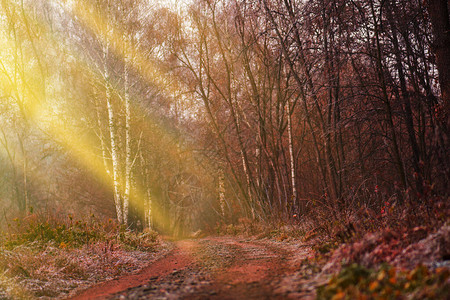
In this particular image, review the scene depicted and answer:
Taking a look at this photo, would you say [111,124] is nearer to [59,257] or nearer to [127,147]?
[127,147]

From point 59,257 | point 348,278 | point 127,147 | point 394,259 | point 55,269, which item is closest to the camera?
point 348,278

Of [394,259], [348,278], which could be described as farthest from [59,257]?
[394,259]

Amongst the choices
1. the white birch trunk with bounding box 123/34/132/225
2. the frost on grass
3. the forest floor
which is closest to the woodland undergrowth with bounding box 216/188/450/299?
the forest floor

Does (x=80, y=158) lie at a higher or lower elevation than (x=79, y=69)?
lower

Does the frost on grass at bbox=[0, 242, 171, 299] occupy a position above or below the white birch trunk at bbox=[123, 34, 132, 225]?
below

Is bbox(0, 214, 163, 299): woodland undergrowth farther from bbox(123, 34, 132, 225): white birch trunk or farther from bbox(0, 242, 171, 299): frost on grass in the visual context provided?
bbox(123, 34, 132, 225): white birch trunk

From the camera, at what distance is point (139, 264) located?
700 centimetres

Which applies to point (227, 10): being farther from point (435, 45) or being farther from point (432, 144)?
point (432, 144)

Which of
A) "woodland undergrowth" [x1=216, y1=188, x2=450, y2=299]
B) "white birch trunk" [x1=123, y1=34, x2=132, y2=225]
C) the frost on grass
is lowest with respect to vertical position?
the frost on grass

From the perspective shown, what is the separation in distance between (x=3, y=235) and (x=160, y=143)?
11.9m

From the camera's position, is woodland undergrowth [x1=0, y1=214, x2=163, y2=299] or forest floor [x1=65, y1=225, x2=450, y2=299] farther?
woodland undergrowth [x1=0, y1=214, x2=163, y2=299]

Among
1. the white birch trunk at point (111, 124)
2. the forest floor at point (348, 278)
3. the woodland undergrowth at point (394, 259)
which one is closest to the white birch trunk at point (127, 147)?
the white birch trunk at point (111, 124)

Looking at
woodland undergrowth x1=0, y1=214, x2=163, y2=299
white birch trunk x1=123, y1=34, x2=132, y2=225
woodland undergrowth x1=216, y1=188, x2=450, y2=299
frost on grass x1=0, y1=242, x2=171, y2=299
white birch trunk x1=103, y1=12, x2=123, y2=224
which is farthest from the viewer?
white birch trunk x1=123, y1=34, x2=132, y2=225

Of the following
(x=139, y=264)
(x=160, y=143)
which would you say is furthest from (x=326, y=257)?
(x=160, y=143)
